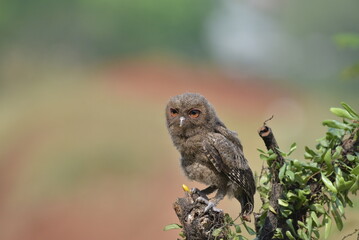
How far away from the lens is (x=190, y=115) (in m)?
2.97

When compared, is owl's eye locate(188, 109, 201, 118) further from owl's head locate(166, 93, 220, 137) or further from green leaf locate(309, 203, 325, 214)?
green leaf locate(309, 203, 325, 214)

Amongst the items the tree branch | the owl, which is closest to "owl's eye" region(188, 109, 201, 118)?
the owl

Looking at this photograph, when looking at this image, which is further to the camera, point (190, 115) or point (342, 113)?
point (190, 115)

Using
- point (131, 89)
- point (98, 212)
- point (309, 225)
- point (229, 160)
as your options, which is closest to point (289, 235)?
point (309, 225)

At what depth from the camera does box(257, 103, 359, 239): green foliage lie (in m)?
2.09

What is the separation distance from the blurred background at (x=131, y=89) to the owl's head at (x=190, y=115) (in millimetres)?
5177

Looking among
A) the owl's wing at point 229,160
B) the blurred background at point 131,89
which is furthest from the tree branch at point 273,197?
the blurred background at point 131,89

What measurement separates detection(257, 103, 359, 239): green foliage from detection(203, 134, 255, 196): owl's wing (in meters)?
0.53

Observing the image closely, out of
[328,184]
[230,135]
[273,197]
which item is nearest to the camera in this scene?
[328,184]

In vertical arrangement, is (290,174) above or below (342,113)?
below

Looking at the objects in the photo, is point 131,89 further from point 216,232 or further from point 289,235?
point 289,235

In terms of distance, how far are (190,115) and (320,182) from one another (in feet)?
3.24

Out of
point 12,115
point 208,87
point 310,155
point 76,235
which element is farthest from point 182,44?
point 310,155

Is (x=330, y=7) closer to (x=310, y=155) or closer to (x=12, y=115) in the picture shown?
(x=12, y=115)
